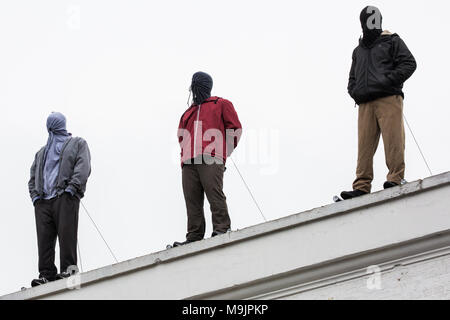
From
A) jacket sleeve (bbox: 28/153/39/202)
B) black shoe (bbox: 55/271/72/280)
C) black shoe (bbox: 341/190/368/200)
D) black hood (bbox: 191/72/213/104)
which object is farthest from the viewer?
→ jacket sleeve (bbox: 28/153/39/202)

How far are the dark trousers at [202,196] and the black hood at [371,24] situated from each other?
1.63 meters

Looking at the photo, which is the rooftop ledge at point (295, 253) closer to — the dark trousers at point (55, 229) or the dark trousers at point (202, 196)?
the dark trousers at point (202, 196)

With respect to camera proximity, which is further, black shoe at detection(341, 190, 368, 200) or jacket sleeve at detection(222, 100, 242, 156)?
jacket sleeve at detection(222, 100, 242, 156)

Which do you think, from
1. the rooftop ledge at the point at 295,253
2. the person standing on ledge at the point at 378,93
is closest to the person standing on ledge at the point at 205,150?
the rooftop ledge at the point at 295,253

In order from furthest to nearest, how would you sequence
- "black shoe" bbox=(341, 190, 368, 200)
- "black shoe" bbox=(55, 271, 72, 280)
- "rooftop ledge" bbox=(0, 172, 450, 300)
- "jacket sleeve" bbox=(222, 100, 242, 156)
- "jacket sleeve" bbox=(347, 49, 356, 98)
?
"jacket sleeve" bbox=(222, 100, 242, 156) < "black shoe" bbox=(55, 271, 72, 280) < "jacket sleeve" bbox=(347, 49, 356, 98) < "black shoe" bbox=(341, 190, 368, 200) < "rooftop ledge" bbox=(0, 172, 450, 300)

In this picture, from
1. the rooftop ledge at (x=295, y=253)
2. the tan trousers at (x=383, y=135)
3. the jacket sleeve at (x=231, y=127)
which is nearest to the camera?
the rooftop ledge at (x=295, y=253)

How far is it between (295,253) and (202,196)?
1.39 m

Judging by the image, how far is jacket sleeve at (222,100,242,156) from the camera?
9.46 m

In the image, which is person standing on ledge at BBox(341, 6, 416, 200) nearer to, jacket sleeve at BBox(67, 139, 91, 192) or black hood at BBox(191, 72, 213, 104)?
black hood at BBox(191, 72, 213, 104)

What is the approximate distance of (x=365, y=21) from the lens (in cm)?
904

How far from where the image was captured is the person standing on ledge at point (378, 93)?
8.62 metres

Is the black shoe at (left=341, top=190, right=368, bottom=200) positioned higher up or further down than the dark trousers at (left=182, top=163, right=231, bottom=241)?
further down

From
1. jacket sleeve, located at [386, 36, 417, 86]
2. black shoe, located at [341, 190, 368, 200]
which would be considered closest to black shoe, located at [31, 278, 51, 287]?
black shoe, located at [341, 190, 368, 200]

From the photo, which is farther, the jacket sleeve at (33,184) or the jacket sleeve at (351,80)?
the jacket sleeve at (33,184)
